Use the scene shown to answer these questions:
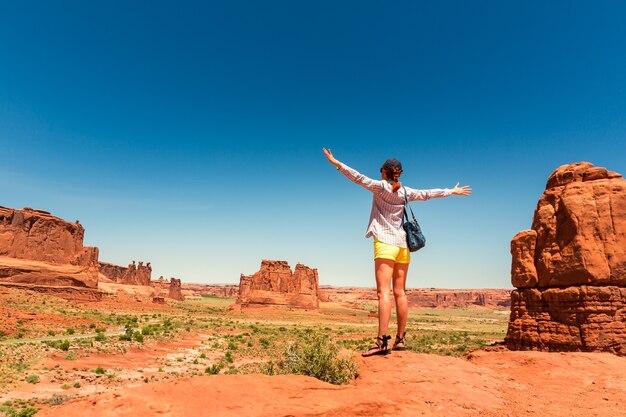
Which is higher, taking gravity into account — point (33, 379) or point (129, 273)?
point (129, 273)

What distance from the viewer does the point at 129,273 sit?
117 metres

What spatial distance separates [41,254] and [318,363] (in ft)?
206

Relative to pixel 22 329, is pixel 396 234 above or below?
above

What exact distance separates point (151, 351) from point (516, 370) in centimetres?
2304

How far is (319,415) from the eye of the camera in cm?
375

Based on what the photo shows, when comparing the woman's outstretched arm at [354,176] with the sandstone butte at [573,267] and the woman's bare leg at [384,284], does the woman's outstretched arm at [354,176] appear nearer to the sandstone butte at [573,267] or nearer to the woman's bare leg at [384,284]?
the woman's bare leg at [384,284]

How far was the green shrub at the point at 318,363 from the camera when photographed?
18.8 feet

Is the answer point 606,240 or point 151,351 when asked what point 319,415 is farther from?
point 151,351

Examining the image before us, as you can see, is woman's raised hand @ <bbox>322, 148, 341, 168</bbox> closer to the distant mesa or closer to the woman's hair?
the woman's hair

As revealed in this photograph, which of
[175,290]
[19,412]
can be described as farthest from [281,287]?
[19,412]

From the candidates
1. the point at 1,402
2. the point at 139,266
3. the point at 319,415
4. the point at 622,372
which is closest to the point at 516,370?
the point at 622,372

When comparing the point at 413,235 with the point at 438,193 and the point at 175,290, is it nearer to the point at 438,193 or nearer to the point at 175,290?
the point at 438,193

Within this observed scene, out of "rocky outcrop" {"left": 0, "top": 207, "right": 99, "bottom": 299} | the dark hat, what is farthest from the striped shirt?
"rocky outcrop" {"left": 0, "top": 207, "right": 99, "bottom": 299}

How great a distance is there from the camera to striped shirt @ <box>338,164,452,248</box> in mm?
6242
